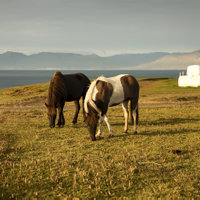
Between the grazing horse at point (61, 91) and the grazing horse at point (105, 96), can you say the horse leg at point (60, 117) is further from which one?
the grazing horse at point (105, 96)

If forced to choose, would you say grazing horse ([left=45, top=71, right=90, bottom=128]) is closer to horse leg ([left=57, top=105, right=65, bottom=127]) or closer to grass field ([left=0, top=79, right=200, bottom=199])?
horse leg ([left=57, top=105, right=65, bottom=127])

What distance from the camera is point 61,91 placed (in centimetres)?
1360

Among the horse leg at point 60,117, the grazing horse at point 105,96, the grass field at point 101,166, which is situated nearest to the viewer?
the grass field at point 101,166

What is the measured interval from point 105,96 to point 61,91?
3.89m

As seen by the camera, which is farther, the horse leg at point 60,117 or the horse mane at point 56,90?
the horse leg at point 60,117

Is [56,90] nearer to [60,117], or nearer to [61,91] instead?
[61,91]

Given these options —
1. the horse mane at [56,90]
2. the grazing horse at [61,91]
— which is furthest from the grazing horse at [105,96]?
the horse mane at [56,90]

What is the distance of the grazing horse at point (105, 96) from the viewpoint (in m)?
10.1

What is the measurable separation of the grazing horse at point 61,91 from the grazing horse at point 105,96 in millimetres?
1523

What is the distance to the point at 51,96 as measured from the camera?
13250mm

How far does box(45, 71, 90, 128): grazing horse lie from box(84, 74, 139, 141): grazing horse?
1523mm

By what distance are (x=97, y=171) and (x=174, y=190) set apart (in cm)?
231

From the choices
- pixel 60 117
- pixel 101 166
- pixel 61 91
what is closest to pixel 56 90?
pixel 61 91

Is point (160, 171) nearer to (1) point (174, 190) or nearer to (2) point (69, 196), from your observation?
(1) point (174, 190)
